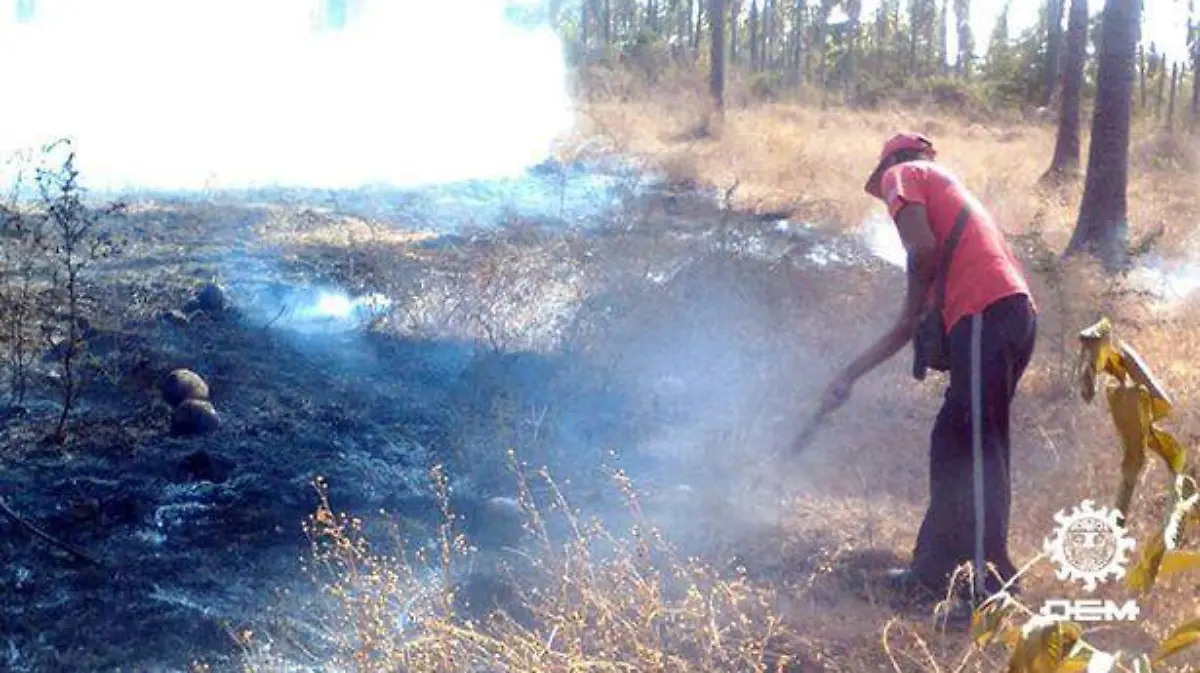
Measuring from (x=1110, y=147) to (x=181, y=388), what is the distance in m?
7.45

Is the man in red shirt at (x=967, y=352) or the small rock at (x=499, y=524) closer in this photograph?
the man in red shirt at (x=967, y=352)

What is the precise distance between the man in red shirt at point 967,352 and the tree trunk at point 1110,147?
6234 millimetres

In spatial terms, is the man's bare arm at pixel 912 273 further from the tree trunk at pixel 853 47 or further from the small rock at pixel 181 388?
the tree trunk at pixel 853 47

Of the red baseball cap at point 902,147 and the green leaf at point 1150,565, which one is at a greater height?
the green leaf at point 1150,565

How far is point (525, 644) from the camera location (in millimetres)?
3195

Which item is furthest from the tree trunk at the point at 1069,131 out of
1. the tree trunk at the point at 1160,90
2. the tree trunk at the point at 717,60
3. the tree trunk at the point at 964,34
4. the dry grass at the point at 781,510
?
the tree trunk at the point at 964,34

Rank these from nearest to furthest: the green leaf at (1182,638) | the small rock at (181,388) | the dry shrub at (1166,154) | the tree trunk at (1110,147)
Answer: the green leaf at (1182,638) → the small rock at (181,388) → the tree trunk at (1110,147) → the dry shrub at (1166,154)

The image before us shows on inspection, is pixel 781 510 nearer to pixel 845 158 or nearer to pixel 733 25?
pixel 845 158

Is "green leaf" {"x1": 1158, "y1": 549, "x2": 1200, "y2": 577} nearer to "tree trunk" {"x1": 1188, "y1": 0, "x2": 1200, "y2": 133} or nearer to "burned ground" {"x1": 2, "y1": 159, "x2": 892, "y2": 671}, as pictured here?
"burned ground" {"x1": 2, "y1": 159, "x2": 892, "y2": 671}

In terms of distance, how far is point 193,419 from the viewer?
6172mm

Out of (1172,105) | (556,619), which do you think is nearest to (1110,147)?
(556,619)

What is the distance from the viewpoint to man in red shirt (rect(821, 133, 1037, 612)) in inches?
169

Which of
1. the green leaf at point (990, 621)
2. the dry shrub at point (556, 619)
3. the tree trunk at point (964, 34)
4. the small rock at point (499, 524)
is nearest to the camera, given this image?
the green leaf at point (990, 621)

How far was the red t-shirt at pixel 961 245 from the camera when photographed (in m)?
4.28
